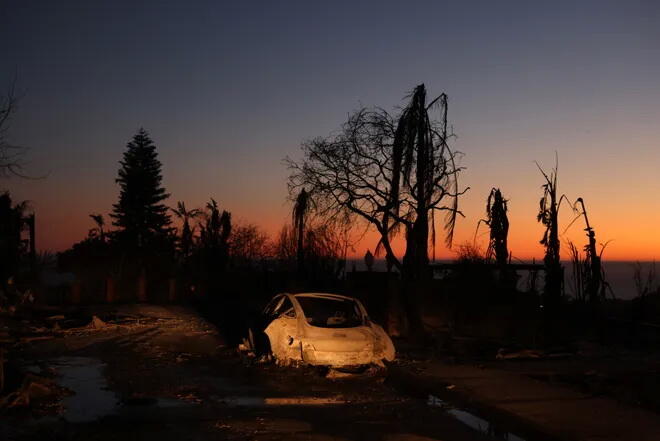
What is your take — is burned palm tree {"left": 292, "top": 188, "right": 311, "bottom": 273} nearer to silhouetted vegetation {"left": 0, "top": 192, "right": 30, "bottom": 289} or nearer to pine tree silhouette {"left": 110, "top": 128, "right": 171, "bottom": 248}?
silhouetted vegetation {"left": 0, "top": 192, "right": 30, "bottom": 289}

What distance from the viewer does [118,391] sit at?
1093 centimetres

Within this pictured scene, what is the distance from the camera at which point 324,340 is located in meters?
12.7

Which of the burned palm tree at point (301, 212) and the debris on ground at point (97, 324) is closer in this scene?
the debris on ground at point (97, 324)

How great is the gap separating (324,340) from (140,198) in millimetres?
56251

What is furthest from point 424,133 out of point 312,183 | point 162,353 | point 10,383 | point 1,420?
point 1,420

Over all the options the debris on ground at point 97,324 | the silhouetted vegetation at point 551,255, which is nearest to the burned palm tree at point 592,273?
the silhouetted vegetation at point 551,255

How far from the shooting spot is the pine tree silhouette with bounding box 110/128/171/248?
214 feet

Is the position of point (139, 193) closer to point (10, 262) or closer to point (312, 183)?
point (10, 262)

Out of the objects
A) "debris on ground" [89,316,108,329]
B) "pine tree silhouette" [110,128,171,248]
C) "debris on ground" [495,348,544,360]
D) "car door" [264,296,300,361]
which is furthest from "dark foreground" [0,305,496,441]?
"pine tree silhouette" [110,128,171,248]

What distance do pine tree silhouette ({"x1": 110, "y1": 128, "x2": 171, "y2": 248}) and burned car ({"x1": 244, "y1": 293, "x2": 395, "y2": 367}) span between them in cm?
5314

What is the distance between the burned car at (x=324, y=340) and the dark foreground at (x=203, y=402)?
325mm

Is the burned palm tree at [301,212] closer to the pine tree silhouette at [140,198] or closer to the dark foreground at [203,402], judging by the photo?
the dark foreground at [203,402]

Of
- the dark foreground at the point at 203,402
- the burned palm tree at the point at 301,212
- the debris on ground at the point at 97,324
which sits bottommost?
the dark foreground at the point at 203,402

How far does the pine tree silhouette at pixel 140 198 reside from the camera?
6525cm
